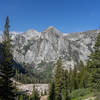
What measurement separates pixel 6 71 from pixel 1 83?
1.92 metres

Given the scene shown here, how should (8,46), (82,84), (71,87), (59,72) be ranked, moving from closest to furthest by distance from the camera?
(8,46) < (59,72) < (82,84) < (71,87)

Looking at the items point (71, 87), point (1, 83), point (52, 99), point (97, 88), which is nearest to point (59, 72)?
point (52, 99)

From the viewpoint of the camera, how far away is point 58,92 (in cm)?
4012

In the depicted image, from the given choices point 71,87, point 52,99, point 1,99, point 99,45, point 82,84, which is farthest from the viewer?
point 71,87

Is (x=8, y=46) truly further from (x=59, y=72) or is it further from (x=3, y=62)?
(x=59, y=72)

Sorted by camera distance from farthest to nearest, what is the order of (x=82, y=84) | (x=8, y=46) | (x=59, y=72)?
(x=82, y=84), (x=59, y=72), (x=8, y=46)

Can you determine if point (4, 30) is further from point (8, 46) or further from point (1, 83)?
point (1, 83)

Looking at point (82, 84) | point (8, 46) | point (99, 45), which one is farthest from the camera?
point (82, 84)

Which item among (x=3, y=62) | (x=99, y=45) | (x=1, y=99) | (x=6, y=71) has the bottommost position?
(x=1, y=99)

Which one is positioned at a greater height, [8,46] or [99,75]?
[8,46]

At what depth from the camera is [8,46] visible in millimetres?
22266

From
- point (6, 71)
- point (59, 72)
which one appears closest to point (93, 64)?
point (6, 71)

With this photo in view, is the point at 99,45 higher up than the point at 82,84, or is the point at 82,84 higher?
the point at 99,45

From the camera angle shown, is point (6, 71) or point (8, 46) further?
point (8, 46)
